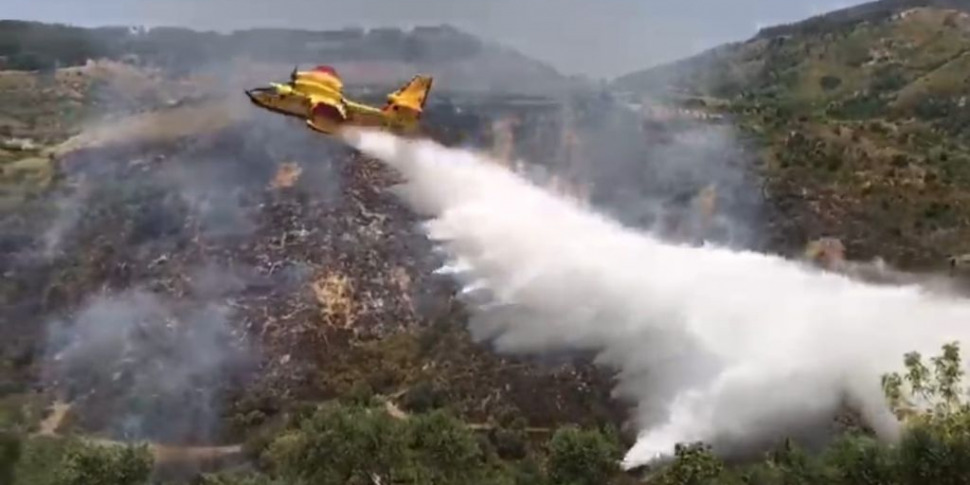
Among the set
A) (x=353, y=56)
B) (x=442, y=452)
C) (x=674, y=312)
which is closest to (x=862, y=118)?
(x=353, y=56)

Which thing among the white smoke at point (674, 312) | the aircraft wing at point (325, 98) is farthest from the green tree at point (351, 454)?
the white smoke at point (674, 312)

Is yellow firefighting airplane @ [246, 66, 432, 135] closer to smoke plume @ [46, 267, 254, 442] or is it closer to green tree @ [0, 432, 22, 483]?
green tree @ [0, 432, 22, 483]

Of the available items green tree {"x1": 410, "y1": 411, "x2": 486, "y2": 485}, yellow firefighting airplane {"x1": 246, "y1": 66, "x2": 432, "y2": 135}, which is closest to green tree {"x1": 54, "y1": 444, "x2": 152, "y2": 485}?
green tree {"x1": 410, "y1": 411, "x2": 486, "y2": 485}

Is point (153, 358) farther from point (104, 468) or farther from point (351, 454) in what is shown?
point (351, 454)

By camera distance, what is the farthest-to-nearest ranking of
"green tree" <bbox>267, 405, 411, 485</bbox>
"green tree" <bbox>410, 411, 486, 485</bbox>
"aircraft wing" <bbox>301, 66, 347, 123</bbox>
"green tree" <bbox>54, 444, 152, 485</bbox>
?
"aircraft wing" <bbox>301, 66, 347, 123</bbox>, "green tree" <bbox>410, 411, 486, 485</bbox>, "green tree" <bbox>267, 405, 411, 485</bbox>, "green tree" <bbox>54, 444, 152, 485</bbox>

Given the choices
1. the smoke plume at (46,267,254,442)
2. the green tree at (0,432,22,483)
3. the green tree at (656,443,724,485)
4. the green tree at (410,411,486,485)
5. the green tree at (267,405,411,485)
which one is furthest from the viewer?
the smoke plume at (46,267,254,442)

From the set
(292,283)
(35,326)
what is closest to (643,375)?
(292,283)

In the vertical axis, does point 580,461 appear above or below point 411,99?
below
